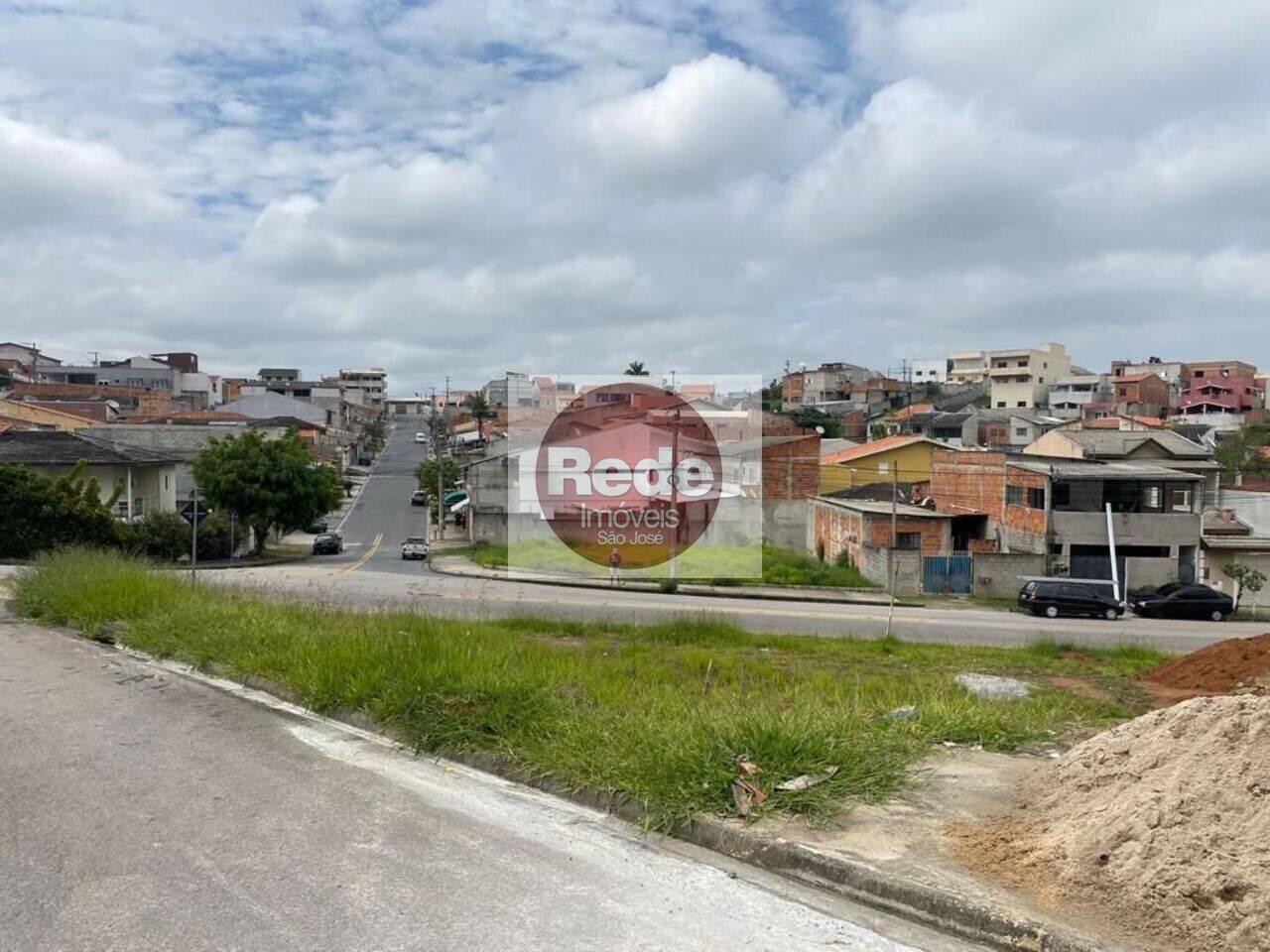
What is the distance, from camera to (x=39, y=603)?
13203mm

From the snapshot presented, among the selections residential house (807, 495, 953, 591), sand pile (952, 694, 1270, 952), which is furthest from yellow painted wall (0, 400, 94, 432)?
sand pile (952, 694, 1270, 952)

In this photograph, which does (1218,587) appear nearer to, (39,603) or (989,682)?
(989,682)

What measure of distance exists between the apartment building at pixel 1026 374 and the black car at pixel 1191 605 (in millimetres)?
62325

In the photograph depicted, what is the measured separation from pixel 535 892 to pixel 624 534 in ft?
112

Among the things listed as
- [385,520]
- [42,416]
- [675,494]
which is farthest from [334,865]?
[42,416]

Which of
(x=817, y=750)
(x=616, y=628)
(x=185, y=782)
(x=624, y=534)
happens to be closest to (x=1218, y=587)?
(x=624, y=534)

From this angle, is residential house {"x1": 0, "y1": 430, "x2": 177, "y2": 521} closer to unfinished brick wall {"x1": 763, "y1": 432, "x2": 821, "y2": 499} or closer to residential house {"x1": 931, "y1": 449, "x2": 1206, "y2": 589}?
unfinished brick wall {"x1": 763, "y1": 432, "x2": 821, "y2": 499}

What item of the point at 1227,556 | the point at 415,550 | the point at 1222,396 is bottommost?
the point at 415,550

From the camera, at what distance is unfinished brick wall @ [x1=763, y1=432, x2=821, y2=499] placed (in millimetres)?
45062

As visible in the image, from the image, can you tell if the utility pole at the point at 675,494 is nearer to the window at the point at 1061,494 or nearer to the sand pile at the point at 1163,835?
the window at the point at 1061,494

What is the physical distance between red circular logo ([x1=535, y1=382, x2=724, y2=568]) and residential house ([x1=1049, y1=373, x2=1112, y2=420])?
53468 millimetres

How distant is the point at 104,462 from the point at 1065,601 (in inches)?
1470

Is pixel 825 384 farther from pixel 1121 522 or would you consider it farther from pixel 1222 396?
pixel 1121 522

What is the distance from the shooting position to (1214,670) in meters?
14.9
